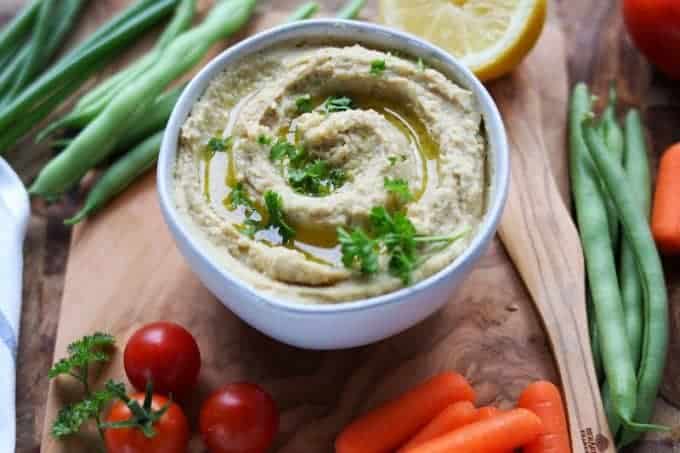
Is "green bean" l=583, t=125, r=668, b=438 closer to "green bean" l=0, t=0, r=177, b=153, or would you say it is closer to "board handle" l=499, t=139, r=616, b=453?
"board handle" l=499, t=139, r=616, b=453

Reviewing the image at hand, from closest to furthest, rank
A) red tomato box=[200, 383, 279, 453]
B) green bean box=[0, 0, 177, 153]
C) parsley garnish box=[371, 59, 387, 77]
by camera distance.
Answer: red tomato box=[200, 383, 279, 453] → parsley garnish box=[371, 59, 387, 77] → green bean box=[0, 0, 177, 153]

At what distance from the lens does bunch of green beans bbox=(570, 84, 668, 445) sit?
332cm

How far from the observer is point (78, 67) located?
4062 millimetres

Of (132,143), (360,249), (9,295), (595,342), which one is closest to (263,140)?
(360,249)

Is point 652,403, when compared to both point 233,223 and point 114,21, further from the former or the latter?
point 114,21

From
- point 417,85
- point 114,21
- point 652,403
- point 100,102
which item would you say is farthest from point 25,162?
point 652,403

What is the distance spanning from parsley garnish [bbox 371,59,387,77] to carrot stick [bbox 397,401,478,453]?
1300 mm

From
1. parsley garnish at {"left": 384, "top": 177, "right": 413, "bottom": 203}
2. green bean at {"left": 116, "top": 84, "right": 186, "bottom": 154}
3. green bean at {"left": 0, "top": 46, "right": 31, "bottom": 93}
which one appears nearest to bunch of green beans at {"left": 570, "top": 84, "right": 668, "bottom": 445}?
parsley garnish at {"left": 384, "top": 177, "right": 413, "bottom": 203}

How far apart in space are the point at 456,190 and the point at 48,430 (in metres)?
1.75

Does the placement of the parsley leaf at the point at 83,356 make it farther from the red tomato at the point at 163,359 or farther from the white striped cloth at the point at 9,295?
the white striped cloth at the point at 9,295

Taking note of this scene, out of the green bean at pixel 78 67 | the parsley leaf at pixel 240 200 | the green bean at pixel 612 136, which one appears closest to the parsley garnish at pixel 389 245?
the parsley leaf at pixel 240 200

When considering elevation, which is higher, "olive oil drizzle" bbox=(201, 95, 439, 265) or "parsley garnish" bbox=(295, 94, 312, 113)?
"parsley garnish" bbox=(295, 94, 312, 113)

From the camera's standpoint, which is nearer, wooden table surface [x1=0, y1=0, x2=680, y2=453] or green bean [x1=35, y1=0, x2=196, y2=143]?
wooden table surface [x1=0, y1=0, x2=680, y2=453]

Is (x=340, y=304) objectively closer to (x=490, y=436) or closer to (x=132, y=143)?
(x=490, y=436)
